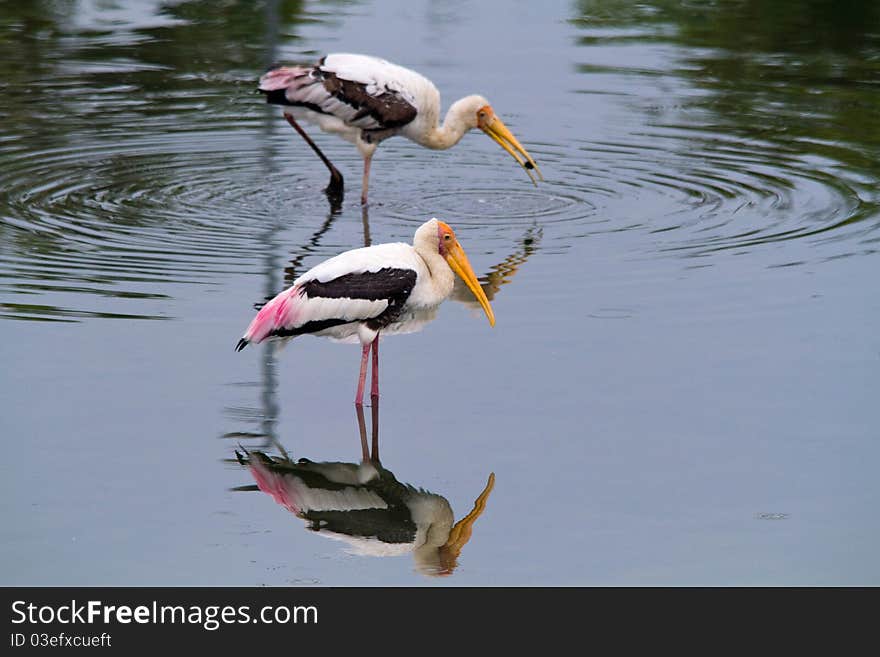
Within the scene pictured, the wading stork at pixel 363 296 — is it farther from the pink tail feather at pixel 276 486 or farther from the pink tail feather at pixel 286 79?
the pink tail feather at pixel 286 79

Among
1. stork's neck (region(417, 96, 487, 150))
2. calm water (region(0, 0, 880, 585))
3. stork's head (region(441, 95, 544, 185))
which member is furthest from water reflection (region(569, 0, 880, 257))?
stork's neck (region(417, 96, 487, 150))

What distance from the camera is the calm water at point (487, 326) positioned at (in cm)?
677

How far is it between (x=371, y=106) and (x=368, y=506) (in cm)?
632

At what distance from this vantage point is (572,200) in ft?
41.5

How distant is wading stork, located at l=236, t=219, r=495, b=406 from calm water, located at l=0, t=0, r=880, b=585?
12.3 inches

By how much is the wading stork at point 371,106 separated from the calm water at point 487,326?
361 millimetres

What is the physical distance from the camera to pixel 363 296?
8.16 meters

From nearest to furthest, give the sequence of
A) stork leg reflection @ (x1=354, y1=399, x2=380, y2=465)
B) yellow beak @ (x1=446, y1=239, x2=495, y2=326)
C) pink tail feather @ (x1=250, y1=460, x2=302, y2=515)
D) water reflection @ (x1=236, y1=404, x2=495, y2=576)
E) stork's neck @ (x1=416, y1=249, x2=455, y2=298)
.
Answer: water reflection @ (x1=236, y1=404, x2=495, y2=576)
pink tail feather @ (x1=250, y1=460, x2=302, y2=515)
stork leg reflection @ (x1=354, y1=399, x2=380, y2=465)
stork's neck @ (x1=416, y1=249, x2=455, y2=298)
yellow beak @ (x1=446, y1=239, x2=495, y2=326)

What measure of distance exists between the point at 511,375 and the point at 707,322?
1454 mm

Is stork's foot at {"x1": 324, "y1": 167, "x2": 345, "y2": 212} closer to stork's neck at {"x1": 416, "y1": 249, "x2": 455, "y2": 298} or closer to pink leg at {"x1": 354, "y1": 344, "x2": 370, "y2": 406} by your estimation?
stork's neck at {"x1": 416, "y1": 249, "x2": 455, "y2": 298}

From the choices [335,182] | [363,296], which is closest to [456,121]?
[335,182]

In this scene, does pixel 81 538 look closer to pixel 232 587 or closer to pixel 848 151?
pixel 232 587

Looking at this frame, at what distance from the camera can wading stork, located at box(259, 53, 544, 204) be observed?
12.9 m
